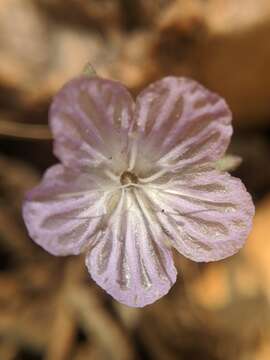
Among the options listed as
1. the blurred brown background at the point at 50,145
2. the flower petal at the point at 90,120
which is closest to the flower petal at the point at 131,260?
the flower petal at the point at 90,120

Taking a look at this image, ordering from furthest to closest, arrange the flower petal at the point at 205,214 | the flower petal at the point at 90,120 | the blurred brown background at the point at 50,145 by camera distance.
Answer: the blurred brown background at the point at 50,145
the flower petal at the point at 205,214
the flower petal at the point at 90,120

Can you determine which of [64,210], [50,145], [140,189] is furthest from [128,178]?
[50,145]

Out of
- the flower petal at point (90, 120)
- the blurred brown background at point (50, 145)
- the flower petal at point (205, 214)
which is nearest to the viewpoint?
the flower petal at point (90, 120)

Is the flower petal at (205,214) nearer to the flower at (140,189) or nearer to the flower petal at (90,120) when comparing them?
the flower at (140,189)

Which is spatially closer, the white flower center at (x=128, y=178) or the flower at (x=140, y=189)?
the flower at (x=140, y=189)

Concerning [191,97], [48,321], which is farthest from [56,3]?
[191,97]

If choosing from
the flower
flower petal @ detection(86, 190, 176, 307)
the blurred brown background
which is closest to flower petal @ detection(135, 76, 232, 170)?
the flower

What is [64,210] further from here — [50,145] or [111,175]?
[50,145]

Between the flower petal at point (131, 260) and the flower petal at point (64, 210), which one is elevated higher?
the flower petal at point (64, 210)

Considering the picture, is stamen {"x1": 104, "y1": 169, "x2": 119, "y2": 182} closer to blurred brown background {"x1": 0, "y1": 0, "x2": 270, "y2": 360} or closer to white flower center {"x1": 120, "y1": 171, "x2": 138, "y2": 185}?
white flower center {"x1": 120, "y1": 171, "x2": 138, "y2": 185}
